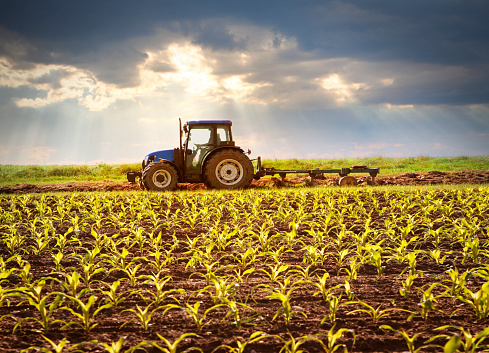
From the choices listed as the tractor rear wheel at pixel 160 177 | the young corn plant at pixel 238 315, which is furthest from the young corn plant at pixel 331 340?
the tractor rear wheel at pixel 160 177

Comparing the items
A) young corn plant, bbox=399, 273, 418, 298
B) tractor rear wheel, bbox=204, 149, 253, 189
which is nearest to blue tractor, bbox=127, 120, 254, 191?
tractor rear wheel, bbox=204, 149, 253, 189

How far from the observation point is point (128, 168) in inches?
957

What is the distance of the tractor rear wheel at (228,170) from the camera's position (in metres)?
11.9

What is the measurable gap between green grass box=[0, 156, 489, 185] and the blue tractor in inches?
410

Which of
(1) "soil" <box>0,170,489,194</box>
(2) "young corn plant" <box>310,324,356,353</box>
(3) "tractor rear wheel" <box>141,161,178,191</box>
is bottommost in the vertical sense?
(2) "young corn plant" <box>310,324,356,353</box>

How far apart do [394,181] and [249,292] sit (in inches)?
571

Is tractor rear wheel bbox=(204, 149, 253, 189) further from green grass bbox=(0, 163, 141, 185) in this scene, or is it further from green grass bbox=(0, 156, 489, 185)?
green grass bbox=(0, 163, 141, 185)

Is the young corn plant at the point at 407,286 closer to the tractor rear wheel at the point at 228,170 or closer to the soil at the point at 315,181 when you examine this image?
the tractor rear wheel at the point at 228,170

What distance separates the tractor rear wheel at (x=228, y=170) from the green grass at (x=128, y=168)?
10270 millimetres

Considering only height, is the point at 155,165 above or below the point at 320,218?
above

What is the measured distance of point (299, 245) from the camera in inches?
218

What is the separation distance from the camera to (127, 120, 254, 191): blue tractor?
11.9 meters

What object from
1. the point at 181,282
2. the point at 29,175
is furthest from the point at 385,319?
the point at 29,175

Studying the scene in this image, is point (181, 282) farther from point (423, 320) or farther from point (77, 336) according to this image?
point (423, 320)
